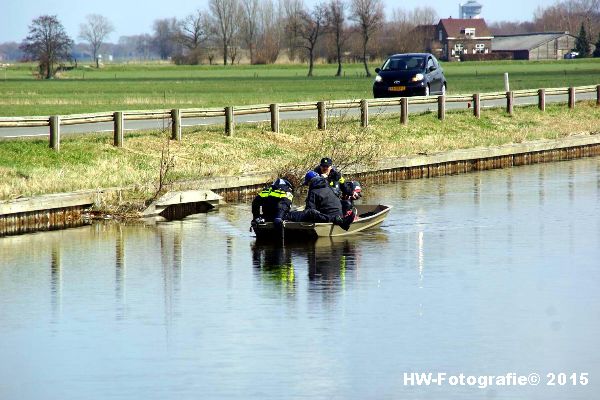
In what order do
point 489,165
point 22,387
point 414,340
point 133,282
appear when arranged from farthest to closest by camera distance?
point 489,165, point 133,282, point 414,340, point 22,387

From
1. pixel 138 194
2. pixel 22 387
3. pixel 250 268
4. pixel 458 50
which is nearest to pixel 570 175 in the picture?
pixel 138 194

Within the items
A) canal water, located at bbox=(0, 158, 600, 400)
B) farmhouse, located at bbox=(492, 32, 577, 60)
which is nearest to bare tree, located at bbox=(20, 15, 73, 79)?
farmhouse, located at bbox=(492, 32, 577, 60)

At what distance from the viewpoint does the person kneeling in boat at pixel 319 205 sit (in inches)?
935

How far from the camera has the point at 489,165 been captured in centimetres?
3938

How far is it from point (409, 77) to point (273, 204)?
24.8 m

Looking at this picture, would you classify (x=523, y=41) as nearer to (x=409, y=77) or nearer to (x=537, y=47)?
(x=537, y=47)

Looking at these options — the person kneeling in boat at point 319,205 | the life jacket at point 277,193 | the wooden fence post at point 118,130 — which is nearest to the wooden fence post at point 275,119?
the wooden fence post at point 118,130

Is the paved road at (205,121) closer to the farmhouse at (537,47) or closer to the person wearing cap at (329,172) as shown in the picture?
the person wearing cap at (329,172)

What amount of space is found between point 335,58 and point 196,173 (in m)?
131

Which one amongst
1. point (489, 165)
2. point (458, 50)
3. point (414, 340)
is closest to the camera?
point (414, 340)

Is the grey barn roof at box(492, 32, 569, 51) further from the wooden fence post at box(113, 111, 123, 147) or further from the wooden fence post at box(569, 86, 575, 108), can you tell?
the wooden fence post at box(113, 111, 123, 147)

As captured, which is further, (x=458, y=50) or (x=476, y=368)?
(x=458, y=50)

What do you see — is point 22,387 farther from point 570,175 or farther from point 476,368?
point 570,175

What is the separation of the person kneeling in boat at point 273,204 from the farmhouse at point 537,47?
16416cm
